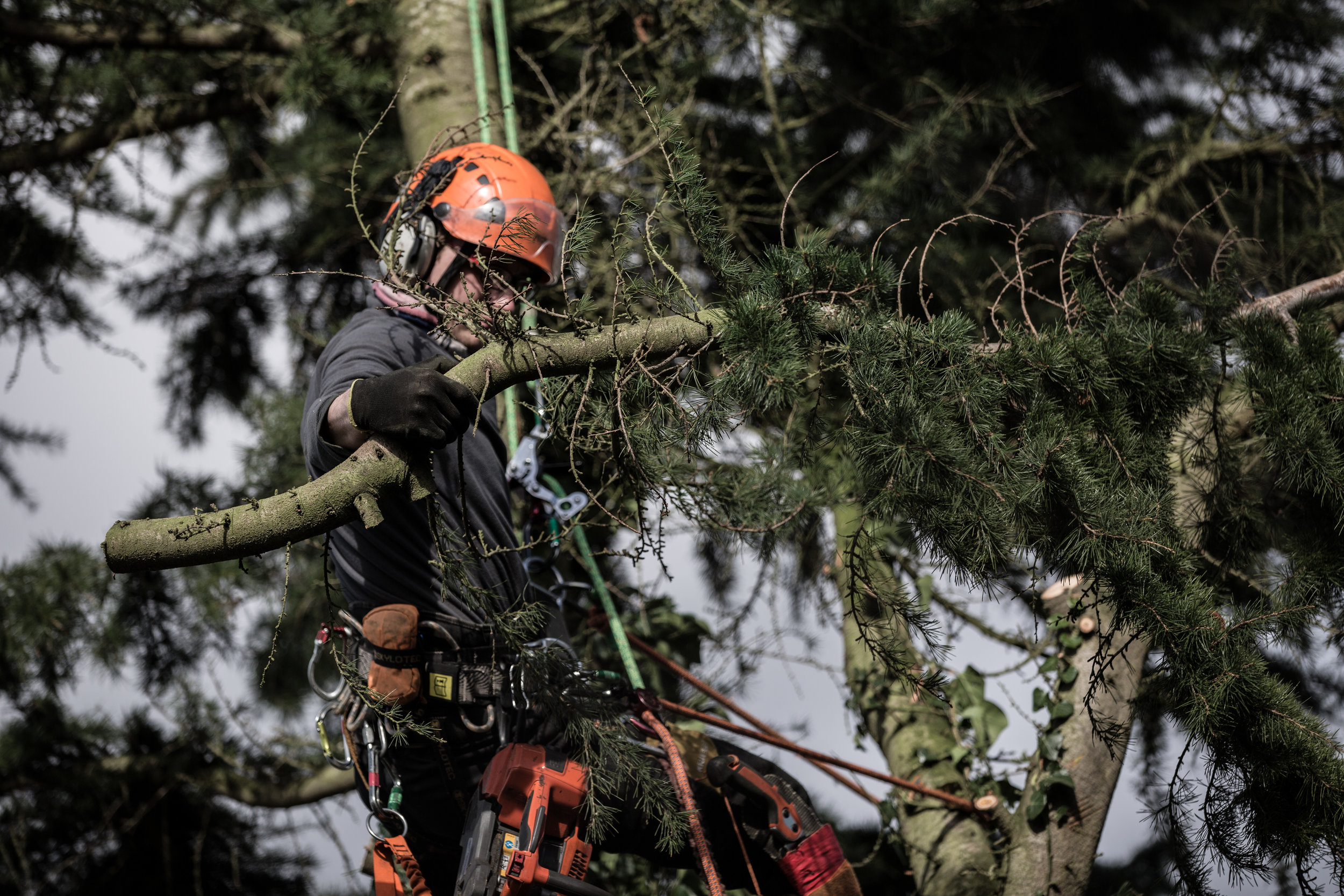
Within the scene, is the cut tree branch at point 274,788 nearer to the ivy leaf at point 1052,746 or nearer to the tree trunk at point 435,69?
the tree trunk at point 435,69

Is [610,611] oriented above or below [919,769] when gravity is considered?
above

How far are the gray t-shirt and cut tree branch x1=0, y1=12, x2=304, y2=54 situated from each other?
88.3 inches

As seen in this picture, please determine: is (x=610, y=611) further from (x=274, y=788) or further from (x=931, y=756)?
(x=274, y=788)

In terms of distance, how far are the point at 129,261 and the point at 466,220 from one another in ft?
12.2

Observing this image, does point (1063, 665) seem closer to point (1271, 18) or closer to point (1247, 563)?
point (1247, 563)

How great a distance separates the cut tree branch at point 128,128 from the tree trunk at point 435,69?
92 cm

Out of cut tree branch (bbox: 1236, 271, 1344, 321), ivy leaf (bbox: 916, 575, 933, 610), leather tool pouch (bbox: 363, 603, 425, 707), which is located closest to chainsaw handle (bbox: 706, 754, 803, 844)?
leather tool pouch (bbox: 363, 603, 425, 707)

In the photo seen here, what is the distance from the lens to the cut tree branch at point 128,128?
4340 millimetres

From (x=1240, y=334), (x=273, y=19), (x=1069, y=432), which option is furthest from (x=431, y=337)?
(x=273, y=19)

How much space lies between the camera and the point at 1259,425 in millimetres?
2146

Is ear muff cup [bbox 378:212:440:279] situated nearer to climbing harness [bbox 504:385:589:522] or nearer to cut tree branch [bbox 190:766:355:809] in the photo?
climbing harness [bbox 504:385:589:522]

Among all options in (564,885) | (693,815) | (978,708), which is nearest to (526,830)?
(564,885)

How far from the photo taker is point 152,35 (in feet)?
13.2

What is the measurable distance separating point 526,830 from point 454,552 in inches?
23.4
